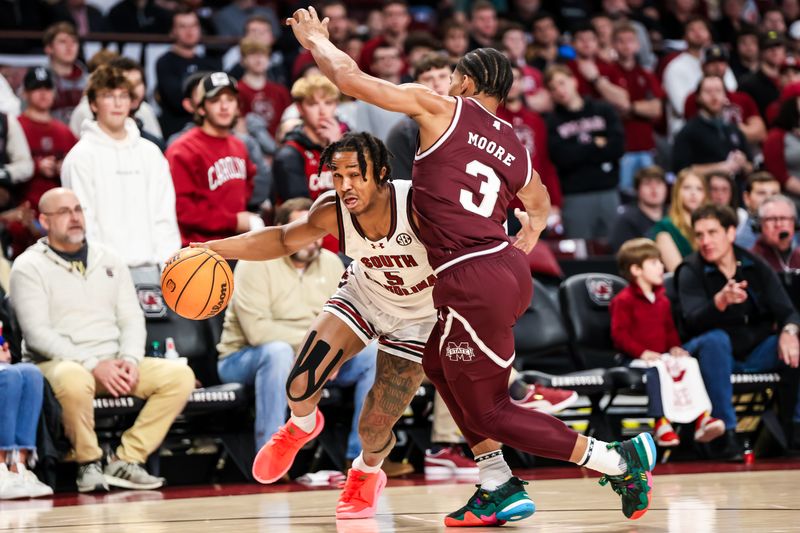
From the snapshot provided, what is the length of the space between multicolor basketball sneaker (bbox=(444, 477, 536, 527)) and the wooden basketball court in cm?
6

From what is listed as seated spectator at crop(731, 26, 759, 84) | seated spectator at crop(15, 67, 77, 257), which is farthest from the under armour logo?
seated spectator at crop(731, 26, 759, 84)

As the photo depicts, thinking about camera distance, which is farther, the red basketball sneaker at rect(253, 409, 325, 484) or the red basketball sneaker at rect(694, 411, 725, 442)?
the red basketball sneaker at rect(694, 411, 725, 442)

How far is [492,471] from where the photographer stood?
538 centimetres

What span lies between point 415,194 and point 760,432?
4387mm

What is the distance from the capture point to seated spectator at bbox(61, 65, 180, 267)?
8.08 meters

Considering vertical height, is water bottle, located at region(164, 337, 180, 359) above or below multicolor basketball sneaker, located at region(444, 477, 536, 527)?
below

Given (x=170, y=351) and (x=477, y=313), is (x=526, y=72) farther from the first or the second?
(x=477, y=313)

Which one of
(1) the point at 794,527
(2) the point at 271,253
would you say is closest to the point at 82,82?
(2) the point at 271,253

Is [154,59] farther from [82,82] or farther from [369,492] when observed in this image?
[369,492]

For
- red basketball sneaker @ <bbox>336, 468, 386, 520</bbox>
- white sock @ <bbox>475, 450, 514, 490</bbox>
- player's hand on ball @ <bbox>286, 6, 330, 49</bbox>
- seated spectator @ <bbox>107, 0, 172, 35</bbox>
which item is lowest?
red basketball sneaker @ <bbox>336, 468, 386, 520</bbox>

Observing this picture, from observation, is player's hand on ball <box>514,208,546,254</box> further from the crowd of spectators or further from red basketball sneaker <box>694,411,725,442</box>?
red basketball sneaker <box>694,411,725,442</box>

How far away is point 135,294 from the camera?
25.2ft

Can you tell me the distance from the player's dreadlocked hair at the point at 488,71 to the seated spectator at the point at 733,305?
343 cm

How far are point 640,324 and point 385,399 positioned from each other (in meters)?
3.23
